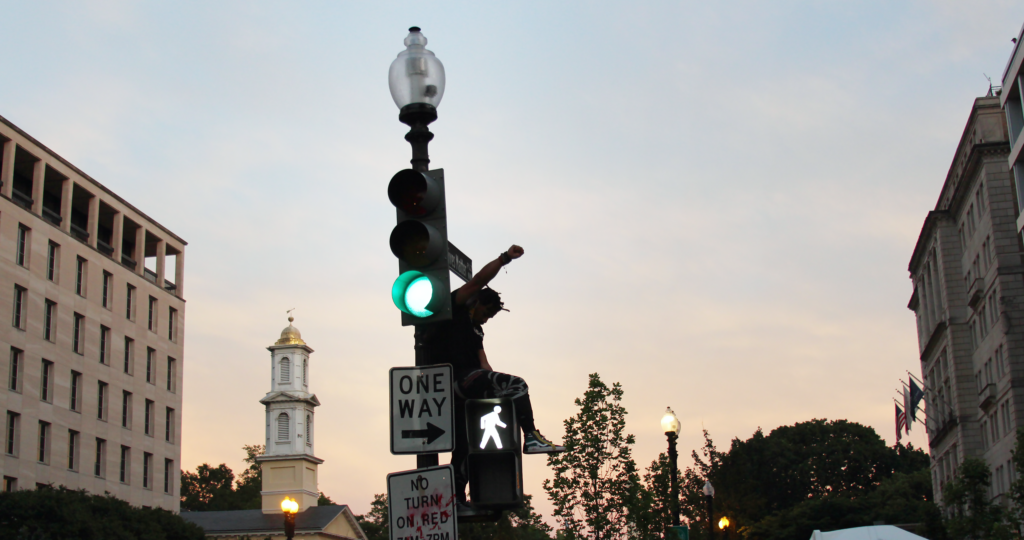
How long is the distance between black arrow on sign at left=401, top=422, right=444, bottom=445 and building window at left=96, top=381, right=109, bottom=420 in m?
67.5

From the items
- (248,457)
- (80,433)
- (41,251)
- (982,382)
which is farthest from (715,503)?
(248,457)

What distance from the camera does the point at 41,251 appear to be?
6425cm

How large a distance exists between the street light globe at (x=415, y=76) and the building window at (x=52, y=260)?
62.6m

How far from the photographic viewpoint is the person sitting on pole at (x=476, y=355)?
293 inches

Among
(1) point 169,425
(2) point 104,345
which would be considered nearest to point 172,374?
(1) point 169,425

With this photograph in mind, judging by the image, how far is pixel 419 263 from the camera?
24.4 feet

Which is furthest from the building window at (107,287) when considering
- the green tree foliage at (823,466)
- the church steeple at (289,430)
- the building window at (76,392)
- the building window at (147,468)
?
the green tree foliage at (823,466)

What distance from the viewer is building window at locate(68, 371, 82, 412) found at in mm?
66812

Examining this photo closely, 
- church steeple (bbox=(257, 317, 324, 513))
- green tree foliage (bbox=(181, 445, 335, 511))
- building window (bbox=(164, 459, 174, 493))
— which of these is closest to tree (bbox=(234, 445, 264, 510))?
green tree foliage (bbox=(181, 445, 335, 511))

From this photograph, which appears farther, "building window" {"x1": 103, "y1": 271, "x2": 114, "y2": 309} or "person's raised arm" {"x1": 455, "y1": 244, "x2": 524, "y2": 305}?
"building window" {"x1": 103, "y1": 271, "x2": 114, "y2": 309}

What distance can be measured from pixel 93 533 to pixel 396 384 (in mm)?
42149

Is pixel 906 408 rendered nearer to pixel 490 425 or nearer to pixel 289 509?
pixel 289 509

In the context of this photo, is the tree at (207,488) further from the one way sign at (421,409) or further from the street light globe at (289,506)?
the one way sign at (421,409)

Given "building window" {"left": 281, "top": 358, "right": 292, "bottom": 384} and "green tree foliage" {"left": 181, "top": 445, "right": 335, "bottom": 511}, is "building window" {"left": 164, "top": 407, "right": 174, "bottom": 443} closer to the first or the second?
"building window" {"left": 281, "top": 358, "right": 292, "bottom": 384}
